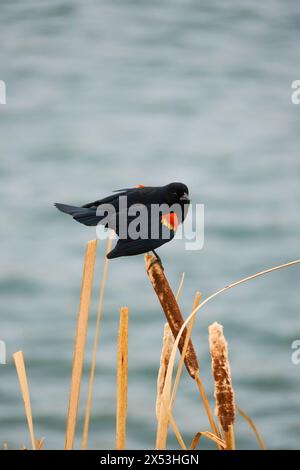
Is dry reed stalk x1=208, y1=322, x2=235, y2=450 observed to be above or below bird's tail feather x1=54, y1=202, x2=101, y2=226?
below

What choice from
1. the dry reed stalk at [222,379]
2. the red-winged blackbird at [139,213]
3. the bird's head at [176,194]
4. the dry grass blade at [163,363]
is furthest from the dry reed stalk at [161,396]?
the bird's head at [176,194]

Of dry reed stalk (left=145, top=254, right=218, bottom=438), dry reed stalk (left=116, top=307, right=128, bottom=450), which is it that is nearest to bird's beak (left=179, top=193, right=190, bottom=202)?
dry reed stalk (left=145, top=254, right=218, bottom=438)

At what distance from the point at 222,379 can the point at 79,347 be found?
0.36 m

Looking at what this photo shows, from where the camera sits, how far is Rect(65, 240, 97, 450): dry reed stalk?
6.31ft

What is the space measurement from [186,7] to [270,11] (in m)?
1.32

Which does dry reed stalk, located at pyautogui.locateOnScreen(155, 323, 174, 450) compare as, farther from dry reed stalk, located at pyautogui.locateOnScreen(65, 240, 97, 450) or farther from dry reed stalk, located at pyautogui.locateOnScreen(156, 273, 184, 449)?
dry reed stalk, located at pyautogui.locateOnScreen(65, 240, 97, 450)

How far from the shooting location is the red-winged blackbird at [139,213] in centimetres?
296

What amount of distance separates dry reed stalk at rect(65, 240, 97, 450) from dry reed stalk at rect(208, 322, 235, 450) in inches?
12.5

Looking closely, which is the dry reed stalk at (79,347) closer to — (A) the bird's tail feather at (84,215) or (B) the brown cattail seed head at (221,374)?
(B) the brown cattail seed head at (221,374)
